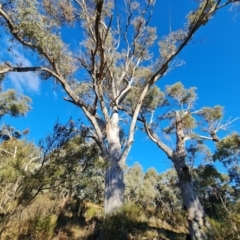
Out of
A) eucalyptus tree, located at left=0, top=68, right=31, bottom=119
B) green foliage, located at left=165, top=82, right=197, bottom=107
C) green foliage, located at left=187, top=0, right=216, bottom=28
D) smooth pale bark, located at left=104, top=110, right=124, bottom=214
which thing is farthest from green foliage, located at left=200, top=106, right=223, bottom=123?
eucalyptus tree, located at left=0, top=68, right=31, bottom=119

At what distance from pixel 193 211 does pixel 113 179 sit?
272cm

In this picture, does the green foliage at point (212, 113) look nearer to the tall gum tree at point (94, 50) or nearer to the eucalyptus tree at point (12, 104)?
the tall gum tree at point (94, 50)

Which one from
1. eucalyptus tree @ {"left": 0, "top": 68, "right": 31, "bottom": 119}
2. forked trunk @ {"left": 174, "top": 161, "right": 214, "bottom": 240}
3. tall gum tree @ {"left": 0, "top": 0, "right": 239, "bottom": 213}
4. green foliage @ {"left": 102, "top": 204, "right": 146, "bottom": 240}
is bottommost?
green foliage @ {"left": 102, "top": 204, "right": 146, "bottom": 240}

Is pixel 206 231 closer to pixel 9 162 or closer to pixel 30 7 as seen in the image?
pixel 9 162

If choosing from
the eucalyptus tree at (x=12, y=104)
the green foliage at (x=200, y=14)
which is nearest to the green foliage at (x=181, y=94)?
the green foliage at (x=200, y=14)

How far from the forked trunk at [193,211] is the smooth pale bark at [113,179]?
231 cm

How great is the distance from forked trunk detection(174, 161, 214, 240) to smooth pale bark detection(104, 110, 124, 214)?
2.31 m

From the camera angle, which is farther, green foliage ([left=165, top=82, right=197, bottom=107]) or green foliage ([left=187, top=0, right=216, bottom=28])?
green foliage ([left=165, top=82, right=197, bottom=107])

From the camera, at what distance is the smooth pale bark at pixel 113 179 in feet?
18.9

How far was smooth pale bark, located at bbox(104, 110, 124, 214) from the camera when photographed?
18.9 ft

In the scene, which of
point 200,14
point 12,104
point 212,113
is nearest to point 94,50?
point 200,14

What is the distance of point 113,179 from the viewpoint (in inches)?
243

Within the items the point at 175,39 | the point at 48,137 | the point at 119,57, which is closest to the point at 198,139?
the point at 175,39

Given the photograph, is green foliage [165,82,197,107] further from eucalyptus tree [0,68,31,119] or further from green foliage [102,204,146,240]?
eucalyptus tree [0,68,31,119]
